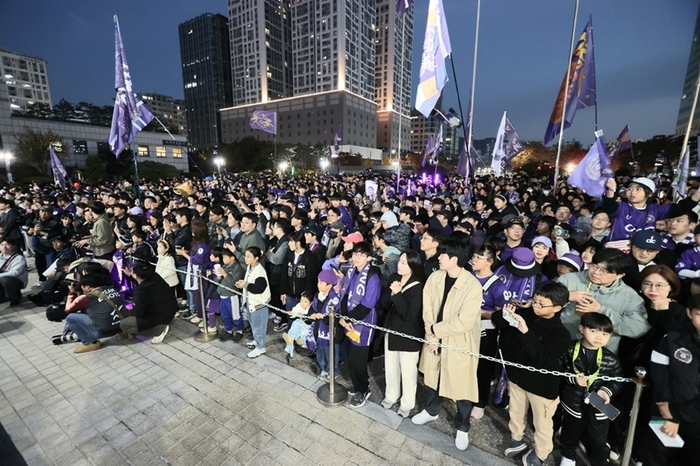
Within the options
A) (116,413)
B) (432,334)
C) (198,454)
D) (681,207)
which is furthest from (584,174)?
(116,413)

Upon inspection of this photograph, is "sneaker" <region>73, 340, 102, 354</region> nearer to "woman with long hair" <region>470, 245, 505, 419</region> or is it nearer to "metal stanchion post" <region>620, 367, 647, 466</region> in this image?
"woman with long hair" <region>470, 245, 505, 419</region>

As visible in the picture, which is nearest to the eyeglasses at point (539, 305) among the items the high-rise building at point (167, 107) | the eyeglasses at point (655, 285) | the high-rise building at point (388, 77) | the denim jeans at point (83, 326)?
the eyeglasses at point (655, 285)

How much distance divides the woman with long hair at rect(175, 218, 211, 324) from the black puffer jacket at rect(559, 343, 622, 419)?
18.6ft

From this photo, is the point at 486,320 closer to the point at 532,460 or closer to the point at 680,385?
the point at 532,460

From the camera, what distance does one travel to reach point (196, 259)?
19.9 feet

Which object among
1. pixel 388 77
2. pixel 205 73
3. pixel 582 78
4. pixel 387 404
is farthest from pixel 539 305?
pixel 205 73

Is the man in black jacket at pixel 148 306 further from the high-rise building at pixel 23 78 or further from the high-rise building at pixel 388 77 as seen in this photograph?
the high-rise building at pixel 23 78

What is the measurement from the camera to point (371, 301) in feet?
13.1

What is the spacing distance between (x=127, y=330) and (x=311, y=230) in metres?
3.73

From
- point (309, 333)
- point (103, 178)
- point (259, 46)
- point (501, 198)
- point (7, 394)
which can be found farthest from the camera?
point (259, 46)

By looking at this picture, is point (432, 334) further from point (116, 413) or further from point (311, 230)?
point (116, 413)

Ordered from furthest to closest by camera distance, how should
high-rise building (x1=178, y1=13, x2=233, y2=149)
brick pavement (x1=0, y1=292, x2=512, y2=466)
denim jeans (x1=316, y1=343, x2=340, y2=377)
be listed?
high-rise building (x1=178, y1=13, x2=233, y2=149), denim jeans (x1=316, y1=343, x2=340, y2=377), brick pavement (x1=0, y1=292, x2=512, y2=466)

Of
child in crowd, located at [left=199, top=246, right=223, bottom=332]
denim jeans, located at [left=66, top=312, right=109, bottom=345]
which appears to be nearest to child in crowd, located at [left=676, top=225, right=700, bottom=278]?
child in crowd, located at [left=199, top=246, right=223, bottom=332]

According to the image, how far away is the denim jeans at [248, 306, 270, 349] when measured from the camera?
5203 mm
